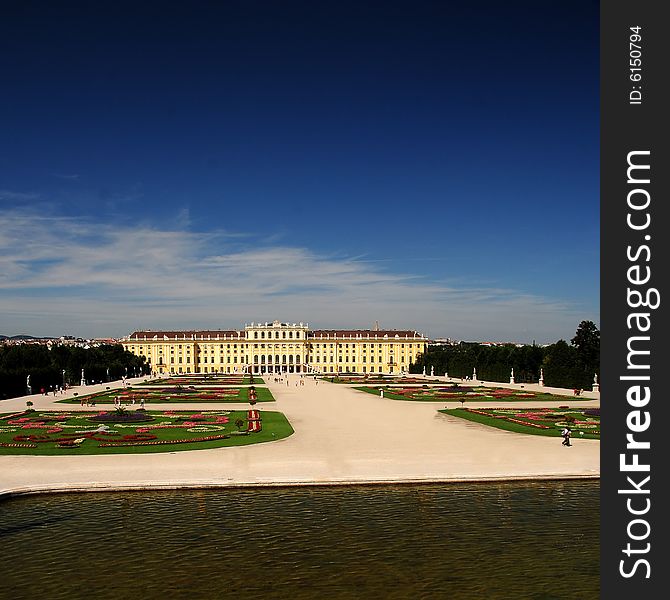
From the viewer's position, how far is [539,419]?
3606 cm

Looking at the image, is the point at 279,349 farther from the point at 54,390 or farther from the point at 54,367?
the point at 54,390

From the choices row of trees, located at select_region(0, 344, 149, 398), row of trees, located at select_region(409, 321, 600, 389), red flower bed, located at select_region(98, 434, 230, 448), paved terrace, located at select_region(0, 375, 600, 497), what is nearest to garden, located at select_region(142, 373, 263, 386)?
row of trees, located at select_region(0, 344, 149, 398)

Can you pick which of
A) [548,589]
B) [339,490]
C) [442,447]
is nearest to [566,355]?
[442,447]

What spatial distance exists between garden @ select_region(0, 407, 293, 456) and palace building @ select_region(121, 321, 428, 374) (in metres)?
118

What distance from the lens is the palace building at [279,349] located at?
517ft

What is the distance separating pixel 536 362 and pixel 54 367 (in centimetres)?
5248

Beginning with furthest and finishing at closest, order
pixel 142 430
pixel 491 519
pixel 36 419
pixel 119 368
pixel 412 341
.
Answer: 1. pixel 412 341
2. pixel 119 368
3. pixel 36 419
4. pixel 142 430
5. pixel 491 519

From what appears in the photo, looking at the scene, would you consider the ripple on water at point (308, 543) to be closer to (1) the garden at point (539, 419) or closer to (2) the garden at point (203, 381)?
(1) the garden at point (539, 419)

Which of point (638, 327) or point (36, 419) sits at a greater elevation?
point (638, 327)

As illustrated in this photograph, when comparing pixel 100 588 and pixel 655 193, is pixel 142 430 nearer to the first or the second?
pixel 100 588

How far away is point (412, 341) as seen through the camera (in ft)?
516

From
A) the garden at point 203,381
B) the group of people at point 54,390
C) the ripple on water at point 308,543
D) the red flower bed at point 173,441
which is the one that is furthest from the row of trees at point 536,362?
the ripple on water at point 308,543

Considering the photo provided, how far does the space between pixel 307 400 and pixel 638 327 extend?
147 feet

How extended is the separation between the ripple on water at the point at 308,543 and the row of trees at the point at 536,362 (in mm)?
49785
